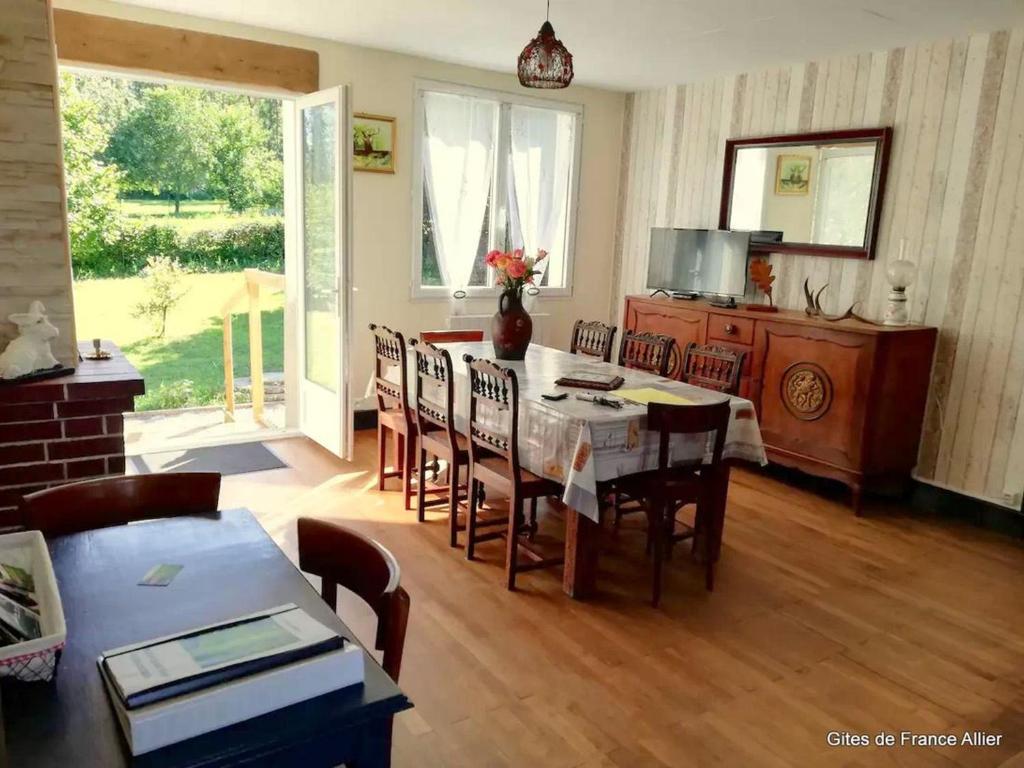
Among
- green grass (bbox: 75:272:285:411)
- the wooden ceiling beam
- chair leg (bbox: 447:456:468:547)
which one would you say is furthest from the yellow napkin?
→ green grass (bbox: 75:272:285:411)

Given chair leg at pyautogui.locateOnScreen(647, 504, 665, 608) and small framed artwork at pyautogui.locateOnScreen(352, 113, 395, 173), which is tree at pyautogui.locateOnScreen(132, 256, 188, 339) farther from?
chair leg at pyautogui.locateOnScreen(647, 504, 665, 608)

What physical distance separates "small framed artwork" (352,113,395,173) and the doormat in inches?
78.0

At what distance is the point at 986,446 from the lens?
3.93 m

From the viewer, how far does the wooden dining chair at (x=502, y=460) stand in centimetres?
294

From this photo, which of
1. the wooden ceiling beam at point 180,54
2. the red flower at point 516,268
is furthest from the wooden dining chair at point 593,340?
the wooden ceiling beam at point 180,54

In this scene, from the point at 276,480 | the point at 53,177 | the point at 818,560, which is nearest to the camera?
the point at 53,177

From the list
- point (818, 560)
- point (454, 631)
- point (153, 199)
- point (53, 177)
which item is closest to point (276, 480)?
point (454, 631)

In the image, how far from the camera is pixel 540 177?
5.75 m

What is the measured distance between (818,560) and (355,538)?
273 centimetres

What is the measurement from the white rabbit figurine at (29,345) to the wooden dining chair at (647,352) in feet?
8.62

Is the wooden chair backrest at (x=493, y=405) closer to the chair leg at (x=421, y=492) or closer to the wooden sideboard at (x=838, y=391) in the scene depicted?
the chair leg at (x=421, y=492)

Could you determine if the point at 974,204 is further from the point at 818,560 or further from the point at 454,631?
the point at 454,631

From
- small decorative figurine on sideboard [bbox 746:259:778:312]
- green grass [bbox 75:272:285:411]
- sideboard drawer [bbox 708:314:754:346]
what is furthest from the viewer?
green grass [bbox 75:272:285:411]

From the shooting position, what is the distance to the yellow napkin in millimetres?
3068
